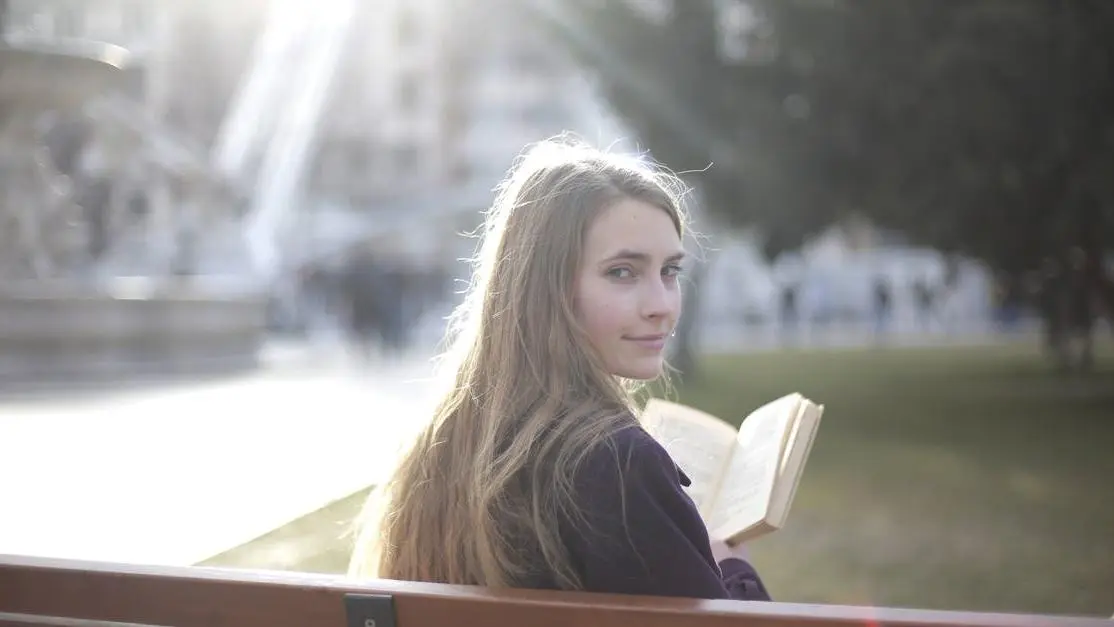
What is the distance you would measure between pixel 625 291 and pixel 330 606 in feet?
2.36

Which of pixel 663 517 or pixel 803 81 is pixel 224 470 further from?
pixel 803 81

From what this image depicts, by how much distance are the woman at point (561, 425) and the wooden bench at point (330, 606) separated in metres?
0.24

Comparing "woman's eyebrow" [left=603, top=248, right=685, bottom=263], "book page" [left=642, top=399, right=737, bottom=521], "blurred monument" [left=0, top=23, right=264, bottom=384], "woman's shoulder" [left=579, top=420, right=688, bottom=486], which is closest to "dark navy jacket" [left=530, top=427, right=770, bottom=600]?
"woman's shoulder" [left=579, top=420, right=688, bottom=486]

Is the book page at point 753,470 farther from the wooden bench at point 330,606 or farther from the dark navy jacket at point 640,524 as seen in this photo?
the wooden bench at point 330,606

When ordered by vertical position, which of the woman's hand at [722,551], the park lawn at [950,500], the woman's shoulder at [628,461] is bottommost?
the park lawn at [950,500]

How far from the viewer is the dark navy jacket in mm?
1643

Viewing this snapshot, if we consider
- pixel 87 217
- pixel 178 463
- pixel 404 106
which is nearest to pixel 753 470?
pixel 178 463

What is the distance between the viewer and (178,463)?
7789 millimetres

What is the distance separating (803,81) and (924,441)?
187 inches

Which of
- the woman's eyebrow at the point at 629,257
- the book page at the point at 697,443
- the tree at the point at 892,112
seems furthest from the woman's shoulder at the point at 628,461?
the tree at the point at 892,112

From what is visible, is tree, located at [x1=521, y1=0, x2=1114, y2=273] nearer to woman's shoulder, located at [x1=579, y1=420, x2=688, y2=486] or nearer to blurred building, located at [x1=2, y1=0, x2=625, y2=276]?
woman's shoulder, located at [x1=579, y1=420, x2=688, y2=486]

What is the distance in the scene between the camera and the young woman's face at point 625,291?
194cm

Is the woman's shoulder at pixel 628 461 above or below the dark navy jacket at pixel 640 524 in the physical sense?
above

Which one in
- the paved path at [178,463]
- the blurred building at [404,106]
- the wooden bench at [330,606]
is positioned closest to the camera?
the wooden bench at [330,606]
